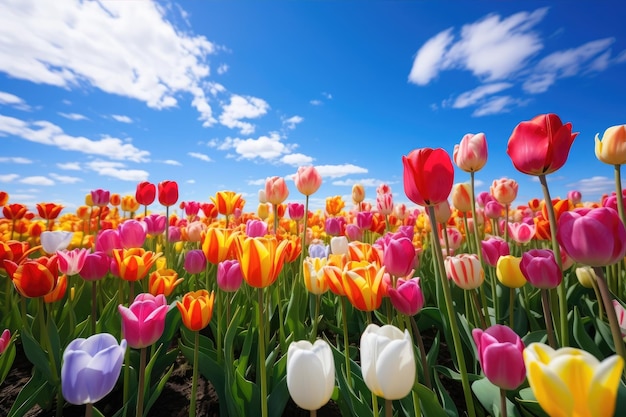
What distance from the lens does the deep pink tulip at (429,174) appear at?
48.9 inches

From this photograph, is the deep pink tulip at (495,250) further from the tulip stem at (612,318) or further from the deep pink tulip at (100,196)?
the deep pink tulip at (100,196)

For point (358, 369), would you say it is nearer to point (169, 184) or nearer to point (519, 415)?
point (519, 415)

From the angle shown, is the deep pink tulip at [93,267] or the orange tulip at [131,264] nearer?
the orange tulip at [131,264]

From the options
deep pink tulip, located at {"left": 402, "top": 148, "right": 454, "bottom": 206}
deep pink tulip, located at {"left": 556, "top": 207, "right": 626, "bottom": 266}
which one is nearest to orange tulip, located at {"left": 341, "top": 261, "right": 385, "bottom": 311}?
deep pink tulip, located at {"left": 402, "top": 148, "right": 454, "bottom": 206}

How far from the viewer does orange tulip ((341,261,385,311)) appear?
4.29ft

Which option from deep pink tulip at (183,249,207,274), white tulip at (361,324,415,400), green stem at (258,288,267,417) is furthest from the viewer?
deep pink tulip at (183,249,207,274)

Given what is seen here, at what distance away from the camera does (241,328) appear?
268 centimetres

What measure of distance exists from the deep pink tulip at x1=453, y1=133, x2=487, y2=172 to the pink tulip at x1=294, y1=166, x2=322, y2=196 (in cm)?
146

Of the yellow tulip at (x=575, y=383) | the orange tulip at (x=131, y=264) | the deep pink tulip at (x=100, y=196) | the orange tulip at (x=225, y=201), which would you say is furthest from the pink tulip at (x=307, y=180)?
the deep pink tulip at (x=100, y=196)

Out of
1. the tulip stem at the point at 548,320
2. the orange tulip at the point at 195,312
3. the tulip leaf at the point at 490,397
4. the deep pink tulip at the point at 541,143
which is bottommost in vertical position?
the tulip leaf at the point at 490,397

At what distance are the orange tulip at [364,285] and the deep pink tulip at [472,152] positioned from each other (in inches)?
46.1

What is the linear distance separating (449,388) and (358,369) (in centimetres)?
97

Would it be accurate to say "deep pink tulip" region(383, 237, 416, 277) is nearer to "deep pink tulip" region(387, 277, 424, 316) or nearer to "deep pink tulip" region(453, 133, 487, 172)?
"deep pink tulip" region(387, 277, 424, 316)

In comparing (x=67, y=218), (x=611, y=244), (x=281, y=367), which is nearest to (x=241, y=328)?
(x=281, y=367)
